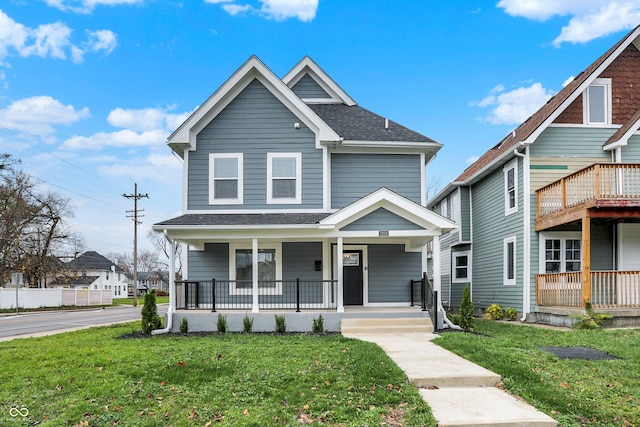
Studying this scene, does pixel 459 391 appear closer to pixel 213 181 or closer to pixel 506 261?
pixel 213 181

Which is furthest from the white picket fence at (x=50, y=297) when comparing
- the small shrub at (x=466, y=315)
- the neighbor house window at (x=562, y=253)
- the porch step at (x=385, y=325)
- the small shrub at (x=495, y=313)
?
the neighbor house window at (x=562, y=253)

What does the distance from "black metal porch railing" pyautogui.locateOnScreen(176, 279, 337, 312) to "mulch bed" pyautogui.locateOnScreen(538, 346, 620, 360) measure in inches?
257

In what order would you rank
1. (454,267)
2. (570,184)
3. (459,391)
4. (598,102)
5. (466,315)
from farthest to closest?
(454,267)
(598,102)
(570,184)
(466,315)
(459,391)

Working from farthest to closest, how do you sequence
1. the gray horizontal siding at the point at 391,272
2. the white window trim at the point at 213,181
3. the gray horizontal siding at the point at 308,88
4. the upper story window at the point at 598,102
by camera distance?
the gray horizontal siding at the point at 308,88
the upper story window at the point at 598,102
the gray horizontal siding at the point at 391,272
the white window trim at the point at 213,181

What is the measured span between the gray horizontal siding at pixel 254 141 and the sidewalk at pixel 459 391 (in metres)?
6.84

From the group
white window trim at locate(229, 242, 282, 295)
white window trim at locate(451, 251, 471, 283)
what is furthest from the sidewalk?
white window trim at locate(451, 251, 471, 283)

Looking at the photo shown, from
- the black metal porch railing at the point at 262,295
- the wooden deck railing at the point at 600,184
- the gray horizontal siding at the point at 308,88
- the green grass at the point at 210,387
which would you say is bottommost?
the green grass at the point at 210,387

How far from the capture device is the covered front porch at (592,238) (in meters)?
13.1

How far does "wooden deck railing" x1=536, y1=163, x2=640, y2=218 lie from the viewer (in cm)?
1327

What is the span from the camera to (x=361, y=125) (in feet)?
52.5

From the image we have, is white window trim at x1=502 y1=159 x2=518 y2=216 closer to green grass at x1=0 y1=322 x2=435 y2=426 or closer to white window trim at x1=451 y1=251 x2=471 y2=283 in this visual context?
white window trim at x1=451 y1=251 x2=471 y2=283

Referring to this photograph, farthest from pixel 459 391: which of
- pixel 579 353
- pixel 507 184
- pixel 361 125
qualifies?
pixel 507 184

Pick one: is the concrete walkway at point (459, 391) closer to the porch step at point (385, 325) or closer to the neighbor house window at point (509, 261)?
the porch step at point (385, 325)

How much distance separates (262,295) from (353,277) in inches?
110
